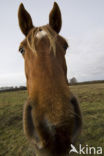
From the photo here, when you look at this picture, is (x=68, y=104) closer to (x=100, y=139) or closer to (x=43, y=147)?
(x=43, y=147)

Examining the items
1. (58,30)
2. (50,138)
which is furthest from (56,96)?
(58,30)

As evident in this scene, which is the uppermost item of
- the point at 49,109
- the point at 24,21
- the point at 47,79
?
the point at 24,21

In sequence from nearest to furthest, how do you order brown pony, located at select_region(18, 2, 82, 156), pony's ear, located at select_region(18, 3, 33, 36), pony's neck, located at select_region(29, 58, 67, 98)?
brown pony, located at select_region(18, 2, 82, 156) < pony's neck, located at select_region(29, 58, 67, 98) < pony's ear, located at select_region(18, 3, 33, 36)

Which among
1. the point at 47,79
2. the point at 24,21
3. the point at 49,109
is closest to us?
the point at 49,109

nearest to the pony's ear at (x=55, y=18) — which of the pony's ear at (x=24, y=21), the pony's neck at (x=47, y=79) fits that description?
the pony's ear at (x=24, y=21)

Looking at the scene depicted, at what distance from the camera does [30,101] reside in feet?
4.74

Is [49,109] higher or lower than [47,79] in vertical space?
lower

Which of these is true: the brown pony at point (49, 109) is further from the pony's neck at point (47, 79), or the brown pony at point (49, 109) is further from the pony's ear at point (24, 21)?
the pony's ear at point (24, 21)

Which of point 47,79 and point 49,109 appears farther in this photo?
point 47,79

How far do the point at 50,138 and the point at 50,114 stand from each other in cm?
24

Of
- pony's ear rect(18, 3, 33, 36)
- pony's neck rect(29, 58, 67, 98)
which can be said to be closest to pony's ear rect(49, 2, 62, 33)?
pony's ear rect(18, 3, 33, 36)

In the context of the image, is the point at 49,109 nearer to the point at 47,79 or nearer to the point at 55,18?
the point at 47,79

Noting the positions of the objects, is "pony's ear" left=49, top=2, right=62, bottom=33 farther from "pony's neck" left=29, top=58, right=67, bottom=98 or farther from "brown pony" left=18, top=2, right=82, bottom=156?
"pony's neck" left=29, top=58, right=67, bottom=98

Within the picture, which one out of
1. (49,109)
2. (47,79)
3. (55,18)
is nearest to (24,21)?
(55,18)
